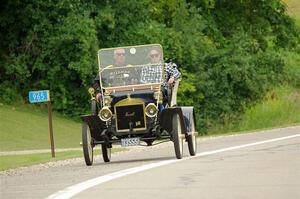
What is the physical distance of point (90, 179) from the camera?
15586mm

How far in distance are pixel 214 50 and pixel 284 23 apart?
9178 mm

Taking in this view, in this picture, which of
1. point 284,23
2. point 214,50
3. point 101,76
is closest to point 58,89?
point 214,50

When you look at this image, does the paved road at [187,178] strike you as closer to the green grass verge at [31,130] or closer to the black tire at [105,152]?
the black tire at [105,152]

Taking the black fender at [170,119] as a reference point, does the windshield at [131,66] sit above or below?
above

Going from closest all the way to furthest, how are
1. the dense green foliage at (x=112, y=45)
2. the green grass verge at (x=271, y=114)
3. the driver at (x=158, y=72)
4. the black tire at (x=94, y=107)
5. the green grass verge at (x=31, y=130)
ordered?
the black tire at (x=94, y=107) < the driver at (x=158, y=72) < the green grass verge at (x=31, y=130) < the dense green foliage at (x=112, y=45) < the green grass verge at (x=271, y=114)

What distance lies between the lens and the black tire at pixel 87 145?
20.0m

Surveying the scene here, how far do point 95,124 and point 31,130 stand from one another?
19.8 meters

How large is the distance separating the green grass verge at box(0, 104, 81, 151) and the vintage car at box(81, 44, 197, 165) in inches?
515

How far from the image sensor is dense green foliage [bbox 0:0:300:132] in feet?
148

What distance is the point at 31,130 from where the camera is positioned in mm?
39969

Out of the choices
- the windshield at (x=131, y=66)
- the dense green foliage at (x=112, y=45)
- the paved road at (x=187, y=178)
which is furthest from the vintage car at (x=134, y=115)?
the dense green foliage at (x=112, y=45)

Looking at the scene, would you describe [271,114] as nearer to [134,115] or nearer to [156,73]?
[156,73]

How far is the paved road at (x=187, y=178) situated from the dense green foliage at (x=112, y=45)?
80.8ft

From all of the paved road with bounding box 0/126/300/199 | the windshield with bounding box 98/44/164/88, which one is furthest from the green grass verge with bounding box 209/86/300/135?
the paved road with bounding box 0/126/300/199
